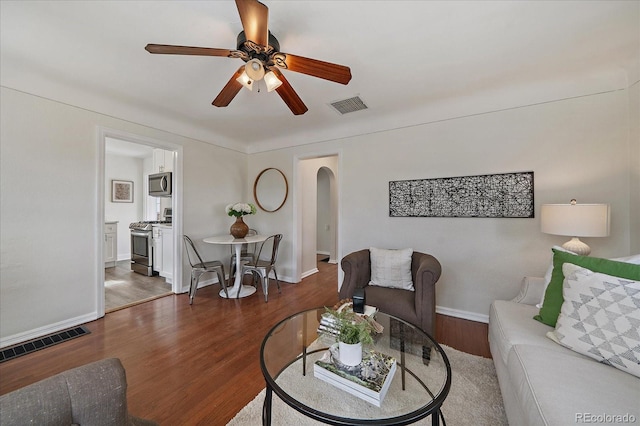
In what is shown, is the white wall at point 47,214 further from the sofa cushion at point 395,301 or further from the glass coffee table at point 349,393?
the sofa cushion at point 395,301

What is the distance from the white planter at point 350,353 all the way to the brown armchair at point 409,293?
3.36 feet

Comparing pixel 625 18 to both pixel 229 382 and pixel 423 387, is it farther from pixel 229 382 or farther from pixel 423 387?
pixel 229 382

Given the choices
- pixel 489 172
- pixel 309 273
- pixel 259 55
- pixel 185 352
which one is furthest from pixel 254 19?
pixel 309 273

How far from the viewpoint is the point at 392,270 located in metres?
2.38

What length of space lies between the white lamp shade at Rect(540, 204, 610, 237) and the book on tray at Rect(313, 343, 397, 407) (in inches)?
68.8

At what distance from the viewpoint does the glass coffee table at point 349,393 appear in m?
0.95

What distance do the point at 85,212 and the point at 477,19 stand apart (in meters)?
3.84

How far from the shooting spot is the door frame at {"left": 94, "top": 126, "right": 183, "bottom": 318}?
262 centimetres

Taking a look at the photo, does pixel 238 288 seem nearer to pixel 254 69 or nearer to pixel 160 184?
pixel 160 184

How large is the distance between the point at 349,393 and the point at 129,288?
3889 mm

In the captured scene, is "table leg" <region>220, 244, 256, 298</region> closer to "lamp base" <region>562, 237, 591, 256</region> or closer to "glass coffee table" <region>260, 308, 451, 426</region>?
"glass coffee table" <region>260, 308, 451, 426</region>

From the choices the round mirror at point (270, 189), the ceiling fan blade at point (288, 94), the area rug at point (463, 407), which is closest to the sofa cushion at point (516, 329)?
the area rug at point (463, 407)

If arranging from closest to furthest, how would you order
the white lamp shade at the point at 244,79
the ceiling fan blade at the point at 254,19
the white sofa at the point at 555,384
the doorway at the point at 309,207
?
the white sofa at the point at 555,384 → the ceiling fan blade at the point at 254,19 → the white lamp shade at the point at 244,79 → the doorway at the point at 309,207

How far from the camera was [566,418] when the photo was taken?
0.86 meters
